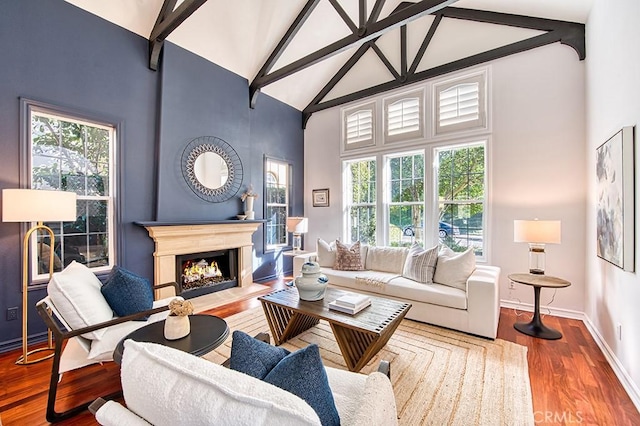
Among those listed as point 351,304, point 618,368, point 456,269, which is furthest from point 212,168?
point 618,368

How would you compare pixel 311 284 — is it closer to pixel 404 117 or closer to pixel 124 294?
pixel 124 294

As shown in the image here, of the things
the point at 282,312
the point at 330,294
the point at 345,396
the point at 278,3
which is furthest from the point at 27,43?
the point at 345,396

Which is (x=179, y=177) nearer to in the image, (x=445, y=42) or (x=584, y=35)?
(x=445, y=42)

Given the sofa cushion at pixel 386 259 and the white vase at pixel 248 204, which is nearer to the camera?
the sofa cushion at pixel 386 259

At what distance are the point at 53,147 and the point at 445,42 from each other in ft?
17.2

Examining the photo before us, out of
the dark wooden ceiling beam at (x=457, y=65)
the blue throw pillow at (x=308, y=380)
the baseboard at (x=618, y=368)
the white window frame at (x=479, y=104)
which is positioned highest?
the dark wooden ceiling beam at (x=457, y=65)

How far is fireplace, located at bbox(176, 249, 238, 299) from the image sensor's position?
3.97 metres

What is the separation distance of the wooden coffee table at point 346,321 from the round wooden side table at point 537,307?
146 centimetres

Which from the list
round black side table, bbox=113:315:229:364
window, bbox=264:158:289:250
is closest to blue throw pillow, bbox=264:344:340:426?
round black side table, bbox=113:315:229:364

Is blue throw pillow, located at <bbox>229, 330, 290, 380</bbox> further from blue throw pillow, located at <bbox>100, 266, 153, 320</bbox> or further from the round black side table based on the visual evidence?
blue throw pillow, located at <bbox>100, 266, 153, 320</bbox>

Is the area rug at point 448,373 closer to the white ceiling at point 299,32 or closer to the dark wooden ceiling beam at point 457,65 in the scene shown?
the dark wooden ceiling beam at point 457,65

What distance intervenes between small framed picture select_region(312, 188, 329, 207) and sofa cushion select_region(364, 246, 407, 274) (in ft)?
5.95

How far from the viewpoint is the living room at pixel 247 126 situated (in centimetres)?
249

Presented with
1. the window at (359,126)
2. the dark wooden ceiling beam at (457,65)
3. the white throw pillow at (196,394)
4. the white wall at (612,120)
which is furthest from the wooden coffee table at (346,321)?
the dark wooden ceiling beam at (457,65)
